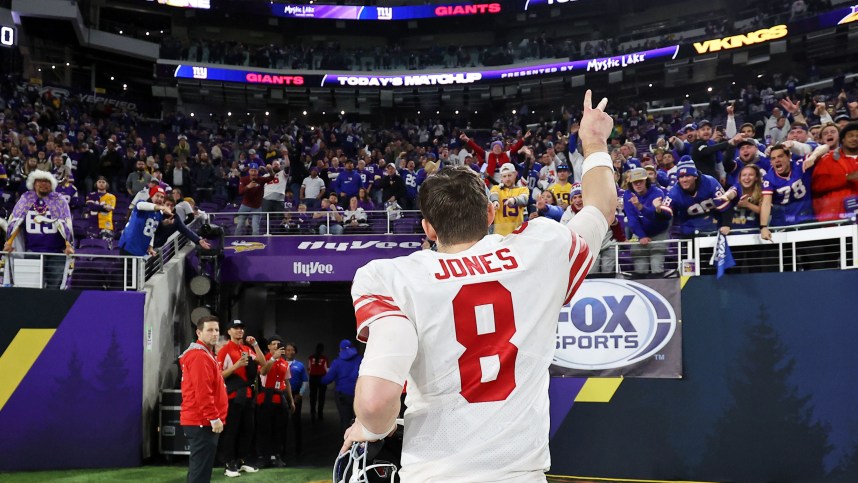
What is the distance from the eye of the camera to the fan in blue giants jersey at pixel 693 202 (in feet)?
30.6

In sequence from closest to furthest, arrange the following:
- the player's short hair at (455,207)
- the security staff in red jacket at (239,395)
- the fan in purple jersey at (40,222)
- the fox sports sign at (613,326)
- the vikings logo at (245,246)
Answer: the player's short hair at (455,207)
the security staff in red jacket at (239,395)
the fox sports sign at (613,326)
the fan in purple jersey at (40,222)
the vikings logo at (245,246)

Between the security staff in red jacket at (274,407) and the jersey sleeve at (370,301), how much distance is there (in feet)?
29.1

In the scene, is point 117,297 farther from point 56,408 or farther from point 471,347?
point 471,347

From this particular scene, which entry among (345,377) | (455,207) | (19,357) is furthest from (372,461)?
(19,357)

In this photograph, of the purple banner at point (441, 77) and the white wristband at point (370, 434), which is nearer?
the white wristband at point (370, 434)

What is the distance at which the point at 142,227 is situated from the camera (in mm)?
11273

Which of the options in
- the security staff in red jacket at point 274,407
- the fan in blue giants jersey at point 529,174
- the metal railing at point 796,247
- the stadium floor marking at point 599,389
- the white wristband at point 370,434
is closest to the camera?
the white wristband at point 370,434

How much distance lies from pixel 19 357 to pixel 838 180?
1023cm

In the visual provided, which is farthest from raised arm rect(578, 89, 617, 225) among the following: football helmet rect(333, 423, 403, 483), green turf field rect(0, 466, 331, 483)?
green turf field rect(0, 466, 331, 483)

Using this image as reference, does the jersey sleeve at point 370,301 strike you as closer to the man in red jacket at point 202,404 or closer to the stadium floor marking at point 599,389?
the man in red jacket at point 202,404

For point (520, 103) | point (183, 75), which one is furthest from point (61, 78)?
Result: point (520, 103)

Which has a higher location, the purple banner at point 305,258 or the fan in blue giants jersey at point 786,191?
the fan in blue giants jersey at point 786,191

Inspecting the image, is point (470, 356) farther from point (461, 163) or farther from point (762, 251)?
point (461, 163)

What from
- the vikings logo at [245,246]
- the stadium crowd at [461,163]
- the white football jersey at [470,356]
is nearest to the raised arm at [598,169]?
the white football jersey at [470,356]
